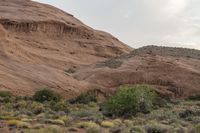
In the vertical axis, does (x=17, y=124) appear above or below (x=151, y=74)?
below

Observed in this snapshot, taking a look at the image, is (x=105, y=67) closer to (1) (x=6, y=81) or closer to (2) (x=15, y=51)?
(2) (x=15, y=51)

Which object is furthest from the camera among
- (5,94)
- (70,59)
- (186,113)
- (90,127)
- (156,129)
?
(70,59)

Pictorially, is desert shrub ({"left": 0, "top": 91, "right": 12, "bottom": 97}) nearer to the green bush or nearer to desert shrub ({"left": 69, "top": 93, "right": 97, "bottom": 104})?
desert shrub ({"left": 69, "top": 93, "right": 97, "bottom": 104})

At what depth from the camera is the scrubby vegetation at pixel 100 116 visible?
2386 centimetres

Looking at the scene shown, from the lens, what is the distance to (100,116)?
31.4 m

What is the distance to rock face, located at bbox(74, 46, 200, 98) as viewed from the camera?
2207 inches

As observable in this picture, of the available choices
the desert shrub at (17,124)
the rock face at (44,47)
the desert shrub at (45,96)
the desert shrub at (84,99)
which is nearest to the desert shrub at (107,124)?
the desert shrub at (17,124)

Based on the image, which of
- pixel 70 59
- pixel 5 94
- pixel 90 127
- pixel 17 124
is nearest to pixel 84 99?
pixel 5 94

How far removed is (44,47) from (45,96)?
25.4 metres

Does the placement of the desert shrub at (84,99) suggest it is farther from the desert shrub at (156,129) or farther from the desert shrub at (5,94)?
the desert shrub at (156,129)

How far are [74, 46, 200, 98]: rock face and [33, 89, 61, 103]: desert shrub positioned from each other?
→ 33.7ft

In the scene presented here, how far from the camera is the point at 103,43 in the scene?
7931 cm

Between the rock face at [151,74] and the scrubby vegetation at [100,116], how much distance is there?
329 inches

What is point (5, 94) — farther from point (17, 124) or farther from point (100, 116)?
point (17, 124)
